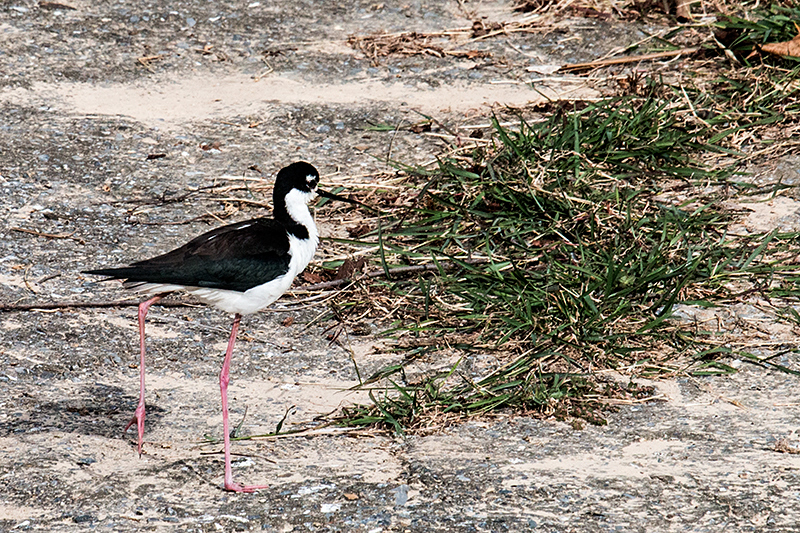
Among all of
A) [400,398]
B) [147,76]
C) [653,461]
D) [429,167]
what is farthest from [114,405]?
[147,76]

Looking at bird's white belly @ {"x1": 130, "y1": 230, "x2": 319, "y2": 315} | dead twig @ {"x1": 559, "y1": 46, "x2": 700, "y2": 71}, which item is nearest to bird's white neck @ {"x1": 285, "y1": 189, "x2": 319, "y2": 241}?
bird's white belly @ {"x1": 130, "y1": 230, "x2": 319, "y2": 315}

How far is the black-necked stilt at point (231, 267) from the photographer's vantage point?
4273 millimetres

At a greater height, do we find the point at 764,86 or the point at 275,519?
the point at 764,86

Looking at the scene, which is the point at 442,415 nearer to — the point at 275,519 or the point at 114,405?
the point at 275,519

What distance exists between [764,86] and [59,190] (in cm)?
483

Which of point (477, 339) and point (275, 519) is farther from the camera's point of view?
point (477, 339)

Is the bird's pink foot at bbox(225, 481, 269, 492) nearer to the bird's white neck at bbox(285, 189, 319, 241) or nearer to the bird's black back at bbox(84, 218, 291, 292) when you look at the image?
the bird's black back at bbox(84, 218, 291, 292)

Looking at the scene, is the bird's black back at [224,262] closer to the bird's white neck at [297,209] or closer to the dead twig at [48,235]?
the bird's white neck at [297,209]

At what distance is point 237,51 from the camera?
8719 mm

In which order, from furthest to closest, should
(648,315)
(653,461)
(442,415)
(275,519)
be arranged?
(648,315)
(442,415)
(653,461)
(275,519)

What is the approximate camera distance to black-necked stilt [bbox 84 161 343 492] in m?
4.27

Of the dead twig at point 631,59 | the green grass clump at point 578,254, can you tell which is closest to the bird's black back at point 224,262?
the green grass clump at point 578,254

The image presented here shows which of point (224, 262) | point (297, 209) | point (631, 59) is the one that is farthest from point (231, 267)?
point (631, 59)

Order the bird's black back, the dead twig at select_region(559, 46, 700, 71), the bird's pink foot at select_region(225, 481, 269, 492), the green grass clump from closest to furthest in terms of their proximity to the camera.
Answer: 1. the bird's pink foot at select_region(225, 481, 269, 492)
2. the bird's black back
3. the green grass clump
4. the dead twig at select_region(559, 46, 700, 71)
